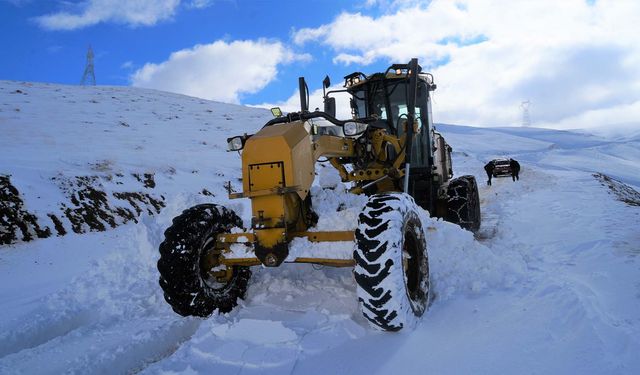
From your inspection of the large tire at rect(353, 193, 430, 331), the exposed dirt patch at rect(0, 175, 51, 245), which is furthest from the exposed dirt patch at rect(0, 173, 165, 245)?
the large tire at rect(353, 193, 430, 331)

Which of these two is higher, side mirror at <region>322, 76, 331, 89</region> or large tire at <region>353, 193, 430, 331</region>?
side mirror at <region>322, 76, 331, 89</region>

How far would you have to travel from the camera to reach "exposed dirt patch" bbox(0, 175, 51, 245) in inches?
272

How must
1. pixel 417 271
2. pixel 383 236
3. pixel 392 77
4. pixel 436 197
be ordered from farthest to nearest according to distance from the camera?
pixel 436 197 < pixel 392 77 < pixel 417 271 < pixel 383 236

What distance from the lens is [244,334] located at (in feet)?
11.6

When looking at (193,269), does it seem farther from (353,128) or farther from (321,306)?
(353,128)

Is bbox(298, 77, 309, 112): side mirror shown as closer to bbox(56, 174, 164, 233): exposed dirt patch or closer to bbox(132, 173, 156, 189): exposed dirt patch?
bbox(56, 174, 164, 233): exposed dirt patch

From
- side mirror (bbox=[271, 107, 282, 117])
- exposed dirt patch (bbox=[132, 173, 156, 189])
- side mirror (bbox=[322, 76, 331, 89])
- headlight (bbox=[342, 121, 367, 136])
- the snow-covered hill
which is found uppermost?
side mirror (bbox=[322, 76, 331, 89])

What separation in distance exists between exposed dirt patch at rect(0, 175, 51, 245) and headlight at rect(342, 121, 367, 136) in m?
5.70

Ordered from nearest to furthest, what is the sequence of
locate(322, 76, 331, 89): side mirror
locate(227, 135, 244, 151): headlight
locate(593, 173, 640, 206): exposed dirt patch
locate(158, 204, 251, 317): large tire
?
locate(158, 204, 251, 317): large tire
locate(227, 135, 244, 151): headlight
locate(322, 76, 331, 89): side mirror
locate(593, 173, 640, 206): exposed dirt patch

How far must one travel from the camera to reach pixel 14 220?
7.16m

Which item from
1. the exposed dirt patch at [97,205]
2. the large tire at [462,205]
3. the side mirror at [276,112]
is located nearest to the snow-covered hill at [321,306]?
the exposed dirt patch at [97,205]

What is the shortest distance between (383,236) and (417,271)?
915 millimetres

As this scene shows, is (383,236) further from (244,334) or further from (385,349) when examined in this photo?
(244,334)

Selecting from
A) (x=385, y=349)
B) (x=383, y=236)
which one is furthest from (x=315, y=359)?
(x=383, y=236)
